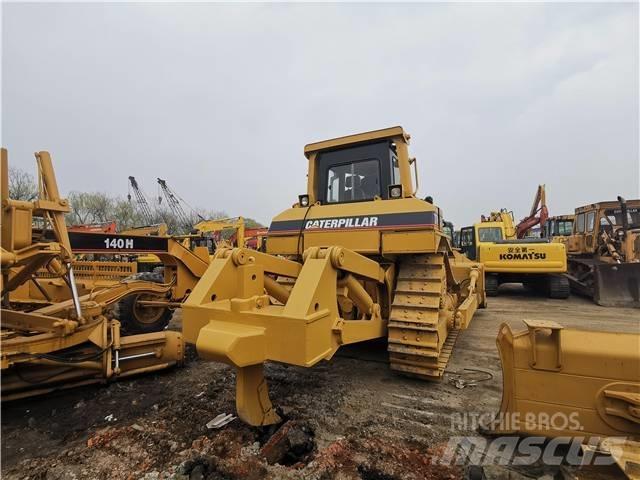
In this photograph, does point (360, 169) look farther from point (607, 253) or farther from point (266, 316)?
point (607, 253)

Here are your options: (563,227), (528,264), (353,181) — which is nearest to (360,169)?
(353,181)

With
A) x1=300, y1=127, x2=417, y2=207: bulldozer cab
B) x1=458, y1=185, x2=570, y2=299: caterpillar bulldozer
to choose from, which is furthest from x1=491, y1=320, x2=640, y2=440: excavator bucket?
x1=458, y1=185, x2=570, y2=299: caterpillar bulldozer

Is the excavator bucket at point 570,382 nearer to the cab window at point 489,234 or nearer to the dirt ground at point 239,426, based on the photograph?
the dirt ground at point 239,426

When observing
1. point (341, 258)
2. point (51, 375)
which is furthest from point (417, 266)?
point (51, 375)

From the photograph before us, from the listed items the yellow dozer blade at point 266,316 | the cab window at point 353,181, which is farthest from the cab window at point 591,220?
the yellow dozer blade at point 266,316

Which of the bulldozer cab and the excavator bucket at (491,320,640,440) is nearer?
the excavator bucket at (491,320,640,440)

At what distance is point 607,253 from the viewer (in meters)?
9.89

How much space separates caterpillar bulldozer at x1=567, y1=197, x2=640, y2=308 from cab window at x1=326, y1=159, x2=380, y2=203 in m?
8.10

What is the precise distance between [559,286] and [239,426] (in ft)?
32.5

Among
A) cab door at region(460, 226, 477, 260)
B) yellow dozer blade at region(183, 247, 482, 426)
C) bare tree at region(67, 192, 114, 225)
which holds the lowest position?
yellow dozer blade at region(183, 247, 482, 426)

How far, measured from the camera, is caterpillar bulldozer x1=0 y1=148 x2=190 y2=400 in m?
3.26

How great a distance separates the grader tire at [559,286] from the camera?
943cm

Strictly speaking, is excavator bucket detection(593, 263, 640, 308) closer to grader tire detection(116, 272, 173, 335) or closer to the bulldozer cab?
the bulldozer cab

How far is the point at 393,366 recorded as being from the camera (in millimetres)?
3668
